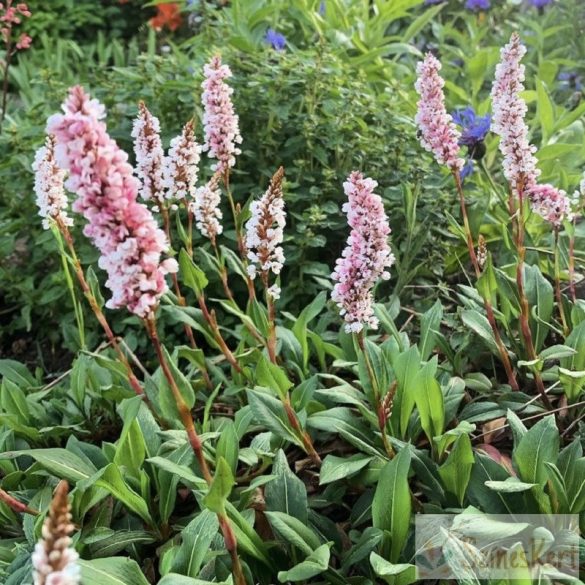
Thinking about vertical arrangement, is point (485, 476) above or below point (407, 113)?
below

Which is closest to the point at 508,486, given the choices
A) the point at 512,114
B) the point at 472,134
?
the point at 512,114

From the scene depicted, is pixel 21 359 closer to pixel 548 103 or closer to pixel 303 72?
pixel 303 72

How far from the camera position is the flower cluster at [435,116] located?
216cm

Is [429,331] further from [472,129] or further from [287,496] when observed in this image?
[472,129]

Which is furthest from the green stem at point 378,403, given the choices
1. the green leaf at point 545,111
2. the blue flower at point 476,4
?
the blue flower at point 476,4

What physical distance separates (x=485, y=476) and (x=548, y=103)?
226cm

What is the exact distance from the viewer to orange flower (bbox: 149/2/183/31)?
267 inches

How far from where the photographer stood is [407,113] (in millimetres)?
3834

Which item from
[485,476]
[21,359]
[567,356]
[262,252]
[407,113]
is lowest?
[21,359]

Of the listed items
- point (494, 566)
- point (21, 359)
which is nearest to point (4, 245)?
point (21, 359)

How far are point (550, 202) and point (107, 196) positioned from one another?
1.49m

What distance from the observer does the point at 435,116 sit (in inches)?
85.5

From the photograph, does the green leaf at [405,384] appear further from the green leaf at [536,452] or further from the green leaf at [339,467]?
the green leaf at [536,452]

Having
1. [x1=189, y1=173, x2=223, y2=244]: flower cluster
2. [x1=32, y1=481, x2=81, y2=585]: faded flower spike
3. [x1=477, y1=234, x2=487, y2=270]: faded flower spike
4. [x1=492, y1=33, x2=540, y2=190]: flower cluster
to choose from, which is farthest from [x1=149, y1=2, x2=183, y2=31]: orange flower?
[x1=32, y1=481, x2=81, y2=585]: faded flower spike
